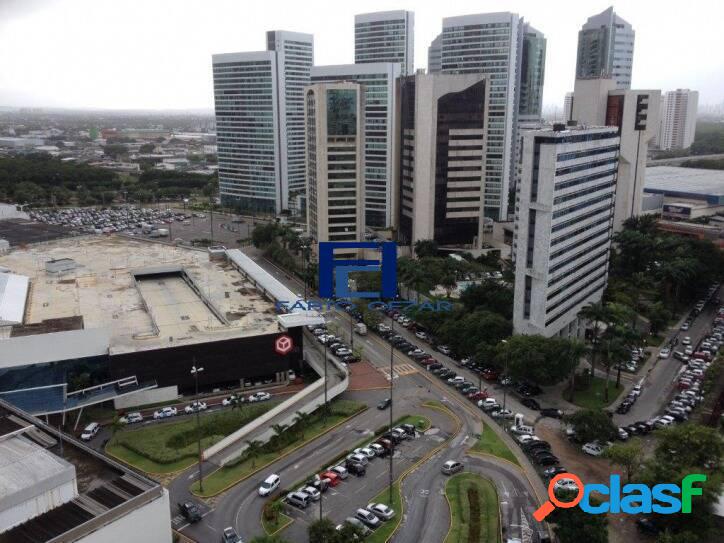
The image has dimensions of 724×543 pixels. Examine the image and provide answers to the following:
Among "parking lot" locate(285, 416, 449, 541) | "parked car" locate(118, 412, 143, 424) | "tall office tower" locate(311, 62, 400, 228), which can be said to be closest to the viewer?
"parking lot" locate(285, 416, 449, 541)

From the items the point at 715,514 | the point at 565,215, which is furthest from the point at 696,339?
the point at 715,514

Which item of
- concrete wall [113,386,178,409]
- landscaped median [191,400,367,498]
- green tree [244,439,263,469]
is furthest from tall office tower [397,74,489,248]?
green tree [244,439,263,469]

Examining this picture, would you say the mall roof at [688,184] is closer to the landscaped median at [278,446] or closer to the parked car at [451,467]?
the landscaped median at [278,446]

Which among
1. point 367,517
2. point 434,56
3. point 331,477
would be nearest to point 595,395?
point 331,477

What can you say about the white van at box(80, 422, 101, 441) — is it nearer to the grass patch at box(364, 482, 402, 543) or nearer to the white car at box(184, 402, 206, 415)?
the white car at box(184, 402, 206, 415)

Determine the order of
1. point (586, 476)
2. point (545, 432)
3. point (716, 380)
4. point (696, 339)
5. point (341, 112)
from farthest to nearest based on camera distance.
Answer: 1. point (341, 112)
2. point (696, 339)
3. point (716, 380)
4. point (545, 432)
5. point (586, 476)

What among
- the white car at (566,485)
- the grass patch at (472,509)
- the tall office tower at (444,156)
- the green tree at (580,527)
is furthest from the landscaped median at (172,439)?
the tall office tower at (444,156)

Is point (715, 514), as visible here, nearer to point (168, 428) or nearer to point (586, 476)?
point (586, 476)
